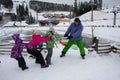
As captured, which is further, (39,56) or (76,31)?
(76,31)

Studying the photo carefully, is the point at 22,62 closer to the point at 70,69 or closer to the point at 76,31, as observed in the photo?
the point at 70,69

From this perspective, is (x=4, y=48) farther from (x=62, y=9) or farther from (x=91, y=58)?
(x=62, y=9)

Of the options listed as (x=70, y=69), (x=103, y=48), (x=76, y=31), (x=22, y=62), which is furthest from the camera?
(x=103, y=48)

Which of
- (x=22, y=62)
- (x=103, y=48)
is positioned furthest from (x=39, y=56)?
(x=103, y=48)

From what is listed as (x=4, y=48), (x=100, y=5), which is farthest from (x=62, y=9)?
(x=4, y=48)

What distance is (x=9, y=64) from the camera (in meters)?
9.02

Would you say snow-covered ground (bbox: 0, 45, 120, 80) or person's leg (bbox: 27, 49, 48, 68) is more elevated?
person's leg (bbox: 27, 49, 48, 68)

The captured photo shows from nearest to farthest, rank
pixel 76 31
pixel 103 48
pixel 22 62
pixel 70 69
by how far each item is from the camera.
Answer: pixel 70 69 → pixel 22 62 → pixel 76 31 → pixel 103 48

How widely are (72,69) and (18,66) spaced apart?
2.19m

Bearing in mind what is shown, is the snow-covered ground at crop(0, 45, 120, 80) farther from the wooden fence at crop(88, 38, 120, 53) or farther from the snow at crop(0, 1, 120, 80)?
Result: the wooden fence at crop(88, 38, 120, 53)

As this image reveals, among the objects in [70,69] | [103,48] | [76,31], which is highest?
[76,31]

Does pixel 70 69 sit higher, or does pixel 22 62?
pixel 22 62

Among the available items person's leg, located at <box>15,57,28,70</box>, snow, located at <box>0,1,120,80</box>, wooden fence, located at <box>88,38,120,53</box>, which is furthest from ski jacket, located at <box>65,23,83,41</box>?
person's leg, located at <box>15,57,28,70</box>

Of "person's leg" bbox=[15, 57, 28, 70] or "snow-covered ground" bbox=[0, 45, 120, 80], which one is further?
"person's leg" bbox=[15, 57, 28, 70]
